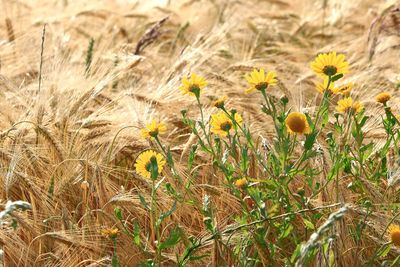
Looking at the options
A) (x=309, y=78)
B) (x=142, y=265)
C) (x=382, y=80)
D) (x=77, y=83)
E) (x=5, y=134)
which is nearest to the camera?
(x=142, y=265)

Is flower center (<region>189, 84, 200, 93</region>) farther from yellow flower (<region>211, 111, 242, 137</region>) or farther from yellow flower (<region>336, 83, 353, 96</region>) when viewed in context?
yellow flower (<region>336, 83, 353, 96</region>)

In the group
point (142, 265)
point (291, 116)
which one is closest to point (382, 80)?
point (291, 116)

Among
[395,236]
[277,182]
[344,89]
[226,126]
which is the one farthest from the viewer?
[344,89]

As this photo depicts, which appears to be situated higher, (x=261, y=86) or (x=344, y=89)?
(x=261, y=86)

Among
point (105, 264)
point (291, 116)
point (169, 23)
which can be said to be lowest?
point (169, 23)

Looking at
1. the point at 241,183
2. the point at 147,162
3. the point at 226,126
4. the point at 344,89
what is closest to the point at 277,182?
the point at 241,183

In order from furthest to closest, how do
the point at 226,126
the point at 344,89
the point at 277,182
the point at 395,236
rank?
the point at 344,89, the point at 226,126, the point at 277,182, the point at 395,236

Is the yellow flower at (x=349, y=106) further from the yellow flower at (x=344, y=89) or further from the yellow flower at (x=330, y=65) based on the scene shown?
the yellow flower at (x=330, y=65)

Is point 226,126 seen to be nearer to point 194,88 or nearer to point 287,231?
point 194,88

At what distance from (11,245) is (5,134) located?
0.42 meters

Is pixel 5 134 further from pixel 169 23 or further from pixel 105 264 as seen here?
pixel 169 23

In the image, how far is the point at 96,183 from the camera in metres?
2.27

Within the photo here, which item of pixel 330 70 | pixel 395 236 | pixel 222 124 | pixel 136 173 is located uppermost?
pixel 330 70

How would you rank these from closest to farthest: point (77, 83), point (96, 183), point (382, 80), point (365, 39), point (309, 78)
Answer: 1. point (96, 183)
2. point (77, 83)
3. point (382, 80)
4. point (309, 78)
5. point (365, 39)
